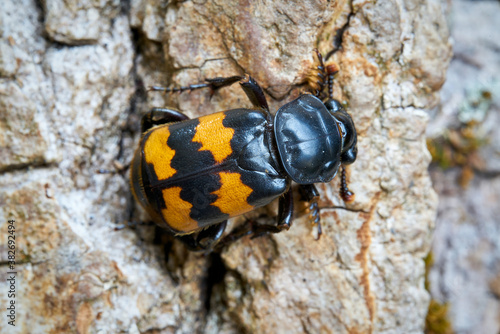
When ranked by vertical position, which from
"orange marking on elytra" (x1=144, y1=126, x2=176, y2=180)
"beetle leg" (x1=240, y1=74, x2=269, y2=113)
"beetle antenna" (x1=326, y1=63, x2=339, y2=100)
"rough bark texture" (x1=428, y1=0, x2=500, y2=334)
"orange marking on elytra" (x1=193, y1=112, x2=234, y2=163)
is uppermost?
"beetle antenna" (x1=326, y1=63, x2=339, y2=100)

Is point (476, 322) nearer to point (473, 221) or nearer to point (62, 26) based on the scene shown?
point (473, 221)

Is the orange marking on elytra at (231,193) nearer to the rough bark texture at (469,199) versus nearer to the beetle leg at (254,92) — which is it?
the beetle leg at (254,92)

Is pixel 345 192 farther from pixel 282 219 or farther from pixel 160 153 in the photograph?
pixel 160 153

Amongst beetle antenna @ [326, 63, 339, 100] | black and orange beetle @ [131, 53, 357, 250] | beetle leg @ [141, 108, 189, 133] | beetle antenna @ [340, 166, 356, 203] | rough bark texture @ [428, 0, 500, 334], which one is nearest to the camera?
black and orange beetle @ [131, 53, 357, 250]

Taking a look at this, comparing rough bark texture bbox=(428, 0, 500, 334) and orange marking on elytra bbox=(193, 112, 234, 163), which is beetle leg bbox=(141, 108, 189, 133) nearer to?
orange marking on elytra bbox=(193, 112, 234, 163)

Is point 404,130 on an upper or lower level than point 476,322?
upper

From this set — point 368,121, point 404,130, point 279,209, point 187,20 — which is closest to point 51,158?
point 187,20

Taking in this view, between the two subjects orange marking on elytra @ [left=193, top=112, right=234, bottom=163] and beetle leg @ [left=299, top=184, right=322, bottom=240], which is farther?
beetle leg @ [left=299, top=184, right=322, bottom=240]

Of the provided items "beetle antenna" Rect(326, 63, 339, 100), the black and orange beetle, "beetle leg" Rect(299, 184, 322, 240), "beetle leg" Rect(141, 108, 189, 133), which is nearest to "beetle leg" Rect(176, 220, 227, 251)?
the black and orange beetle
